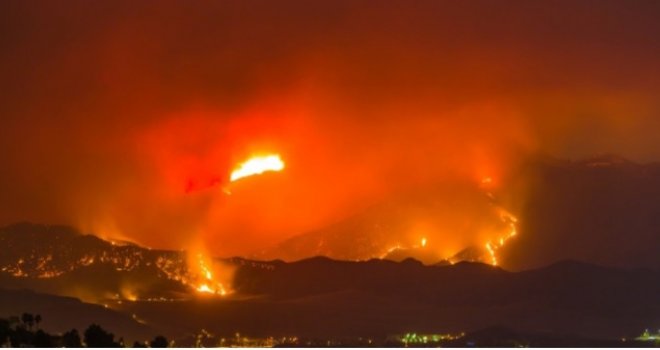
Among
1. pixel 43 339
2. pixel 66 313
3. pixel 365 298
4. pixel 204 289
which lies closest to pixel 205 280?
pixel 204 289

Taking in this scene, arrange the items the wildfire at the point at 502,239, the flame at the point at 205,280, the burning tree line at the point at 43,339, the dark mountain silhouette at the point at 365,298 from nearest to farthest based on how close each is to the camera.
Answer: the burning tree line at the point at 43,339 → the dark mountain silhouette at the point at 365,298 → the flame at the point at 205,280 → the wildfire at the point at 502,239

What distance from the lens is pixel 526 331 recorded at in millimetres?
89562

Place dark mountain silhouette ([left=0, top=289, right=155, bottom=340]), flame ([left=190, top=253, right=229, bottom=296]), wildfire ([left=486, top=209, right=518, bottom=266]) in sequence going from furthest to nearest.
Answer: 1. wildfire ([left=486, top=209, right=518, bottom=266])
2. flame ([left=190, top=253, right=229, bottom=296])
3. dark mountain silhouette ([left=0, top=289, right=155, bottom=340])

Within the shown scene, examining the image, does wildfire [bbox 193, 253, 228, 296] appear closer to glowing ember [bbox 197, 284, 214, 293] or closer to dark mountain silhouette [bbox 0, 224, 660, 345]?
glowing ember [bbox 197, 284, 214, 293]

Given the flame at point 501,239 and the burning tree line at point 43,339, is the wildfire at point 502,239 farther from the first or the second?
the burning tree line at point 43,339

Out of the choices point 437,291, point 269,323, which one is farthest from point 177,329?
point 437,291

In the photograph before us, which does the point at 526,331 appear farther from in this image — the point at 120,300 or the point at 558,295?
the point at 120,300

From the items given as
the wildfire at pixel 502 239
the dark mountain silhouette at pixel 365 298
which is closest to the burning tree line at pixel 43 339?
the dark mountain silhouette at pixel 365 298

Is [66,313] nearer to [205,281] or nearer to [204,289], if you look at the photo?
[204,289]

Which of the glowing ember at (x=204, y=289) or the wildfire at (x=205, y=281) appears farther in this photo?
the glowing ember at (x=204, y=289)

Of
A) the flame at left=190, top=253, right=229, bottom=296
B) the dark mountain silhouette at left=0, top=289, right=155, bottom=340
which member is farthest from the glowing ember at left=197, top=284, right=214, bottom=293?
the dark mountain silhouette at left=0, top=289, right=155, bottom=340

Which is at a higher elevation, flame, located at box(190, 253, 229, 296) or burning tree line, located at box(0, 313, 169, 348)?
flame, located at box(190, 253, 229, 296)

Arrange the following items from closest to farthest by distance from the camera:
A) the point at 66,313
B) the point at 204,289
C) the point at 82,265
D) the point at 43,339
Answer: the point at 43,339 < the point at 66,313 < the point at 204,289 < the point at 82,265

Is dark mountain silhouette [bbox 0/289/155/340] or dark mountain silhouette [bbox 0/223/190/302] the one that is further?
dark mountain silhouette [bbox 0/223/190/302]
